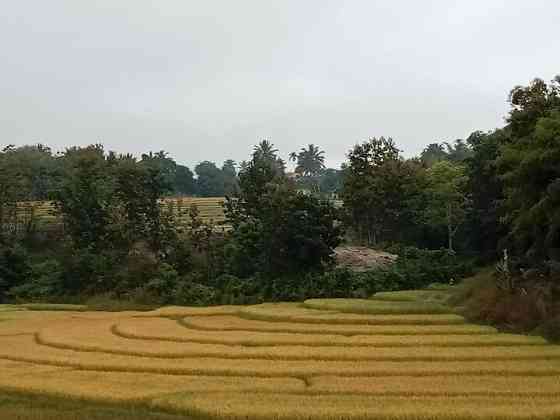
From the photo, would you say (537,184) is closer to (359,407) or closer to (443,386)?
(443,386)

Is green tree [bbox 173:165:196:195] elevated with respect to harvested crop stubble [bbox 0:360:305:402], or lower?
elevated

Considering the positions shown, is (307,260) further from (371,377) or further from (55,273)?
(371,377)

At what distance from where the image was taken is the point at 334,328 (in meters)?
25.8

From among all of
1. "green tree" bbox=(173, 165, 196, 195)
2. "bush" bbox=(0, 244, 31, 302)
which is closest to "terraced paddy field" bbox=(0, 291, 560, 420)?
"bush" bbox=(0, 244, 31, 302)

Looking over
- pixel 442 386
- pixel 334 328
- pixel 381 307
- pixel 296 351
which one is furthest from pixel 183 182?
pixel 442 386

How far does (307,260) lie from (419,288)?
7103 mm

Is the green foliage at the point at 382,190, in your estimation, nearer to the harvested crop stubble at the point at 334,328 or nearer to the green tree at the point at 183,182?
the harvested crop stubble at the point at 334,328

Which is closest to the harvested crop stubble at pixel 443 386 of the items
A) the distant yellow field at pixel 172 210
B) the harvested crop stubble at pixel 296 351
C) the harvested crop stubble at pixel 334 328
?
the harvested crop stubble at pixel 296 351

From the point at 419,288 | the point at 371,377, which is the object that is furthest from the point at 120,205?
the point at 371,377

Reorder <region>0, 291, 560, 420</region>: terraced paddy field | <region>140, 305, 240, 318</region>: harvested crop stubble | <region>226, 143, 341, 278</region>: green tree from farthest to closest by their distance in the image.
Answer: <region>226, 143, 341, 278</region>: green tree
<region>140, 305, 240, 318</region>: harvested crop stubble
<region>0, 291, 560, 420</region>: terraced paddy field

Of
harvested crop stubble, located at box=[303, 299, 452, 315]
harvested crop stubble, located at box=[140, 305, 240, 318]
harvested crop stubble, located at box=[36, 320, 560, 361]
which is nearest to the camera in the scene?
harvested crop stubble, located at box=[36, 320, 560, 361]

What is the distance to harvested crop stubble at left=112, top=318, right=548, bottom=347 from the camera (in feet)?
72.2

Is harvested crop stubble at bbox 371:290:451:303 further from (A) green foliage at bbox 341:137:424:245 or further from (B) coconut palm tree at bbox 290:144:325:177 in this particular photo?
(B) coconut palm tree at bbox 290:144:325:177

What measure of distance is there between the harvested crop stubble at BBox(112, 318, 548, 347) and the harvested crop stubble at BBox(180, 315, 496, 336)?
2.32ft
